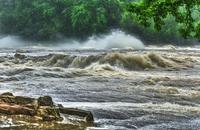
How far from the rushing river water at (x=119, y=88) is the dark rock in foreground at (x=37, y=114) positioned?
0.53 metres

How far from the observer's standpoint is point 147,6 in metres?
11.9

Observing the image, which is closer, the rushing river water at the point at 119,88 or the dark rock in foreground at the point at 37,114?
the dark rock in foreground at the point at 37,114

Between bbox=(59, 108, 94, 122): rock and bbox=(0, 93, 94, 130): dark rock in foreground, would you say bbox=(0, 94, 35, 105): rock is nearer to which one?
bbox=(0, 93, 94, 130): dark rock in foreground

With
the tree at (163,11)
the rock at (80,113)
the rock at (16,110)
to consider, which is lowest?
the rock at (80,113)

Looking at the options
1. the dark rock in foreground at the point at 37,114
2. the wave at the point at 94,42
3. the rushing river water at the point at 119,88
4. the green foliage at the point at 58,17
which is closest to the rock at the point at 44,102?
the dark rock in foreground at the point at 37,114

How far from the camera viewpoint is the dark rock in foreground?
10438mm

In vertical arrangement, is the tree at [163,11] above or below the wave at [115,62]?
above

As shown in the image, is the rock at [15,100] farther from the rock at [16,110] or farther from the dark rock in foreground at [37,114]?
the rock at [16,110]

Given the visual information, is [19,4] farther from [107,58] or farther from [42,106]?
[42,106]

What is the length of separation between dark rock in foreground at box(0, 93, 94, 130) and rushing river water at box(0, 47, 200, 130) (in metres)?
0.53

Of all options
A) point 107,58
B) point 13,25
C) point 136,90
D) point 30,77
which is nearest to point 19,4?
point 13,25

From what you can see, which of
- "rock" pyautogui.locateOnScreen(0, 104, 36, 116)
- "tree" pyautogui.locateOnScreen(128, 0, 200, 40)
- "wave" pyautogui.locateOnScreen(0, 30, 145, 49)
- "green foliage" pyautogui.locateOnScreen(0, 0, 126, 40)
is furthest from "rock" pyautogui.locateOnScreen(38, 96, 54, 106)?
"green foliage" pyautogui.locateOnScreen(0, 0, 126, 40)

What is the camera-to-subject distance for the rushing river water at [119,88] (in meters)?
11.9

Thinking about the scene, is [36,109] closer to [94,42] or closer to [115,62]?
[115,62]
